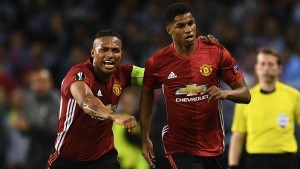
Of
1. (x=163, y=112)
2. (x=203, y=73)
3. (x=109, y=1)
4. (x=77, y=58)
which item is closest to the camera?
(x=203, y=73)

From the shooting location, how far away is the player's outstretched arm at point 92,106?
19.2ft

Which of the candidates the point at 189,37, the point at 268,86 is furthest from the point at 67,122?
the point at 268,86

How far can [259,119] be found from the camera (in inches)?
337

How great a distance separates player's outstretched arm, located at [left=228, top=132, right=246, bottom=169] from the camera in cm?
866

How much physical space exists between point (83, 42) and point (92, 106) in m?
7.43

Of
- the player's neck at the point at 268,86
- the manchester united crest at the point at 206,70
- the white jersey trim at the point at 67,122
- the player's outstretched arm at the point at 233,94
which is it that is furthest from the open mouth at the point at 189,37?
the player's neck at the point at 268,86

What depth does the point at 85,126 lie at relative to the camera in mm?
7066

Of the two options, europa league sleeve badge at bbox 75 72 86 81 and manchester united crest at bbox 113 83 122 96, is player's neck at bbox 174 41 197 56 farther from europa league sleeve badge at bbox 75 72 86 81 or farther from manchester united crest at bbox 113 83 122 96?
europa league sleeve badge at bbox 75 72 86 81

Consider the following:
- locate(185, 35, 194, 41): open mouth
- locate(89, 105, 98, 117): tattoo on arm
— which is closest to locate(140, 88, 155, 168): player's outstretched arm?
locate(185, 35, 194, 41): open mouth

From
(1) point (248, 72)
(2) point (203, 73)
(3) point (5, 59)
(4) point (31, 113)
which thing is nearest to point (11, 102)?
(4) point (31, 113)

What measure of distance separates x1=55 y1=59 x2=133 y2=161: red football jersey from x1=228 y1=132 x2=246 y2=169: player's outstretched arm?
1.91 metres

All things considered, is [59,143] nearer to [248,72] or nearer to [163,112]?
[163,112]

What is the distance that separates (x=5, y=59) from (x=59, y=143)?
21.6ft

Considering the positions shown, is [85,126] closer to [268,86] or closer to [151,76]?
[151,76]
